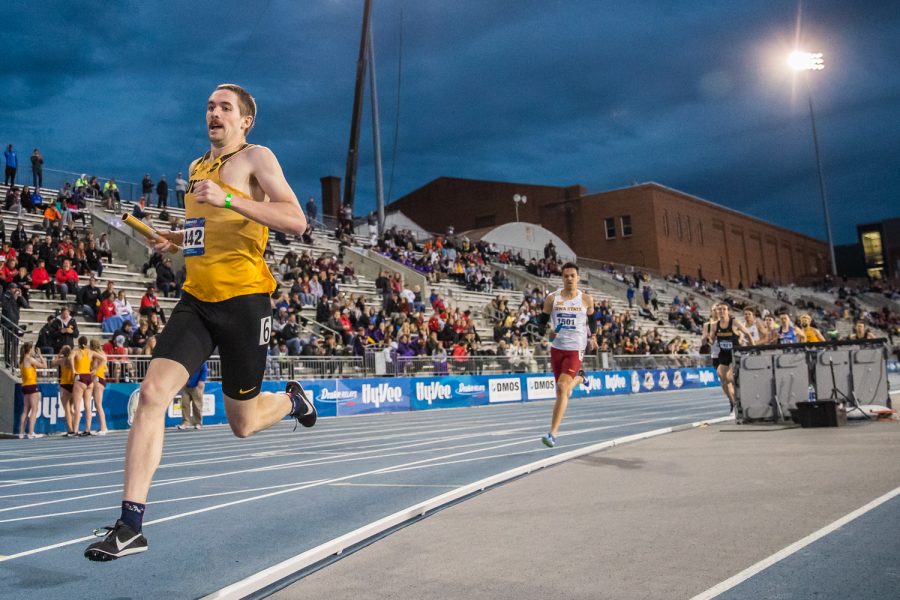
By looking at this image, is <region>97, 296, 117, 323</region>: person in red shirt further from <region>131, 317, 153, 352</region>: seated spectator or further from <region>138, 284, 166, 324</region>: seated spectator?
<region>131, 317, 153, 352</region>: seated spectator

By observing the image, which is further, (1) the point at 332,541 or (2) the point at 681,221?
(2) the point at 681,221

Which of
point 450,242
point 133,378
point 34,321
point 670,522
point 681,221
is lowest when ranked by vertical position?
point 670,522

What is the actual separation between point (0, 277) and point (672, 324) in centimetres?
3500

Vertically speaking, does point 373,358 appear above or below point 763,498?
above

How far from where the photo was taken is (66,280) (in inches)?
773

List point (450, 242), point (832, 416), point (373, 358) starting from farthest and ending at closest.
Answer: point (450, 242)
point (373, 358)
point (832, 416)

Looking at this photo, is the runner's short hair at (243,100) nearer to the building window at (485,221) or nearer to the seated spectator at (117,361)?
the seated spectator at (117,361)

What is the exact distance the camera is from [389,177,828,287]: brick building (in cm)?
6594

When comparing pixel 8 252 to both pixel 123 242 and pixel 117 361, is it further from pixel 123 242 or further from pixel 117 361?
pixel 123 242

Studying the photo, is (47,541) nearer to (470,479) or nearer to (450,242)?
(470,479)

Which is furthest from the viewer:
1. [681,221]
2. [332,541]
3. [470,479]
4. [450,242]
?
[681,221]

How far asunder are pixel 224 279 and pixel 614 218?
64.8m

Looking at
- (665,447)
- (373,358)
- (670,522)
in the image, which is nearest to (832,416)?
(665,447)

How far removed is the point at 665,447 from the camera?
9.54 meters
